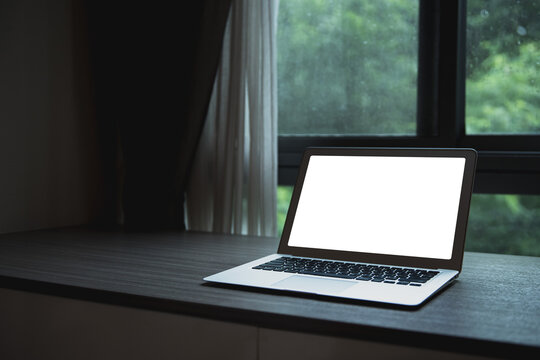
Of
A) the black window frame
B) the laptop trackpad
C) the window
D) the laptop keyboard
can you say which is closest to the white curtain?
the window

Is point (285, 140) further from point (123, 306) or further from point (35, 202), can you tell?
point (123, 306)

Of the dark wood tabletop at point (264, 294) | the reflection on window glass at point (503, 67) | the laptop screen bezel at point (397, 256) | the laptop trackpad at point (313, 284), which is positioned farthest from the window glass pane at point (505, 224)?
the laptop trackpad at point (313, 284)

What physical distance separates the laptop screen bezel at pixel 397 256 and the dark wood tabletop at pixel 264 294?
0.06m

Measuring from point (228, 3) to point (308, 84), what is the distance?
31 centimetres

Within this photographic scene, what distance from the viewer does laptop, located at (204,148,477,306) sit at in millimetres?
936

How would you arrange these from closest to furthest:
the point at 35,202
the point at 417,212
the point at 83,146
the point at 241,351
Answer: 1. the point at 241,351
2. the point at 417,212
3. the point at 35,202
4. the point at 83,146

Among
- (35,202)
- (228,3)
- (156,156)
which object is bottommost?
(35,202)

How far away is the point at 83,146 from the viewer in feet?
5.49

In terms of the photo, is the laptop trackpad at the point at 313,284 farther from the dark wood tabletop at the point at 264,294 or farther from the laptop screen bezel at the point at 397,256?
the laptop screen bezel at the point at 397,256

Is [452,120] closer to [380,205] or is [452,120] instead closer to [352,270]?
[380,205]

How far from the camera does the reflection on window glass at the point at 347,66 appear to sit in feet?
4.91

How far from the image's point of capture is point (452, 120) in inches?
55.6

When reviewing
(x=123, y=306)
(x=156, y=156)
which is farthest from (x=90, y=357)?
(x=156, y=156)

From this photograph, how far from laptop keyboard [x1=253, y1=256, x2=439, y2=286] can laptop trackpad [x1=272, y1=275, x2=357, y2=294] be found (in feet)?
0.09
